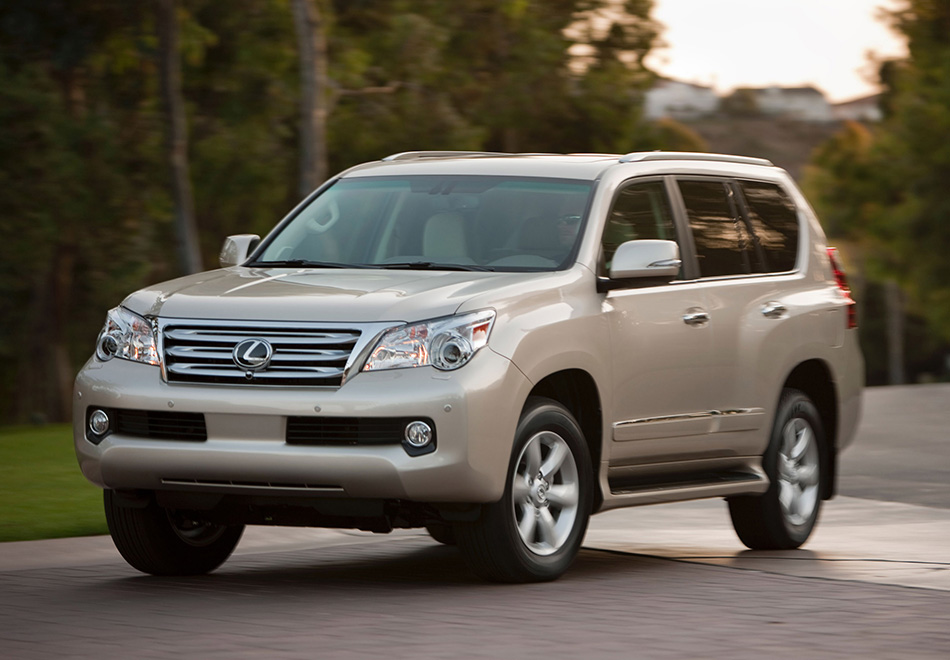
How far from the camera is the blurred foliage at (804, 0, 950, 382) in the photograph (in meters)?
49.8

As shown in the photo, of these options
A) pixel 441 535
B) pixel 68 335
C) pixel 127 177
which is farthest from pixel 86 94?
pixel 441 535

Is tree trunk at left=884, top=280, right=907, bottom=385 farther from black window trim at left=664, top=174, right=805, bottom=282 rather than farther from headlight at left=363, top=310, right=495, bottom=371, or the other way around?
headlight at left=363, top=310, right=495, bottom=371

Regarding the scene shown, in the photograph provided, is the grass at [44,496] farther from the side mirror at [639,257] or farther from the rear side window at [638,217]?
the side mirror at [639,257]

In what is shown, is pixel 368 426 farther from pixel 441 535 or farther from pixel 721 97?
pixel 721 97

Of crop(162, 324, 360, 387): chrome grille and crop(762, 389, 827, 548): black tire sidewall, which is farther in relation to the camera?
crop(762, 389, 827, 548): black tire sidewall

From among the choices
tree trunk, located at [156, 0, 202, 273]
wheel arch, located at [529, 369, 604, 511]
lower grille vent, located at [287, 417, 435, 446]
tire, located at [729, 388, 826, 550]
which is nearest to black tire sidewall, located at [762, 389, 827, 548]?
tire, located at [729, 388, 826, 550]

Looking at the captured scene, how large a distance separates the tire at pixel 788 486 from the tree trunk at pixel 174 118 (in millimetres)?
21208

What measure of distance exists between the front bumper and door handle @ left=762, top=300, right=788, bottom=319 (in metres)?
2.40

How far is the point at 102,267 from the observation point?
3394 cm

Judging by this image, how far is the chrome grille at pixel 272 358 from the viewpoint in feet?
24.9

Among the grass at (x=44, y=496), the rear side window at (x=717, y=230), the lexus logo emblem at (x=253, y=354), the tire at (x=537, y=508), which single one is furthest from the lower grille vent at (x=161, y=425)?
the rear side window at (x=717, y=230)

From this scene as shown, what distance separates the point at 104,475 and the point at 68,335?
28548 mm

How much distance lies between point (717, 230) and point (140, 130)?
2561 centimetres

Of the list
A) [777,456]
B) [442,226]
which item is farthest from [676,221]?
[777,456]
